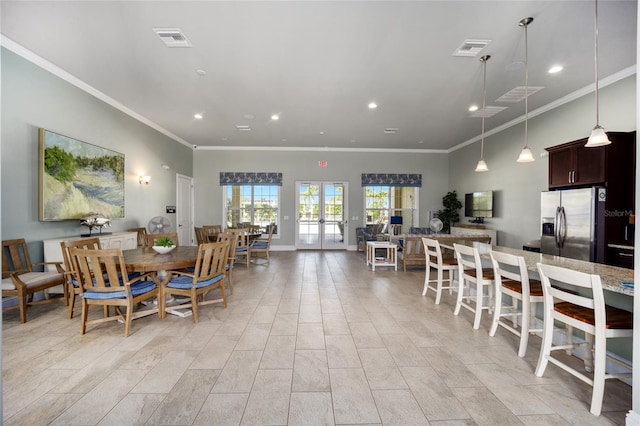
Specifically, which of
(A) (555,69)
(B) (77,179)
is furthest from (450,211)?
(B) (77,179)

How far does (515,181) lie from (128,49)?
7.14 m

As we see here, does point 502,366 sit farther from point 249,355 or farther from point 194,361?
point 194,361

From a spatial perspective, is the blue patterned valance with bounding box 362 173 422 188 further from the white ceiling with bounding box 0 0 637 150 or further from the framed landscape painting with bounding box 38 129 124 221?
the framed landscape painting with bounding box 38 129 124 221

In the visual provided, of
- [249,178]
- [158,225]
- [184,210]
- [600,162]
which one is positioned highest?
[249,178]

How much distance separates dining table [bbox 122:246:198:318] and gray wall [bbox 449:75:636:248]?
6064 millimetres

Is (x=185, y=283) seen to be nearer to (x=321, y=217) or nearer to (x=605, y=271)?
(x=605, y=271)

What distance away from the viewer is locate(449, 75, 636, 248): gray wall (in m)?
4.18

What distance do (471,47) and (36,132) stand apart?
561cm

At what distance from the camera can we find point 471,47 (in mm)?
→ 3496

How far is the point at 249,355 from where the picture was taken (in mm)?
2594

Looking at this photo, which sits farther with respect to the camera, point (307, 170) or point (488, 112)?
point (307, 170)

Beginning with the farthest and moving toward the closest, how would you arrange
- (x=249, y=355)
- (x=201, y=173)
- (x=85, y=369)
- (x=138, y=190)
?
(x=201, y=173) < (x=138, y=190) < (x=249, y=355) < (x=85, y=369)

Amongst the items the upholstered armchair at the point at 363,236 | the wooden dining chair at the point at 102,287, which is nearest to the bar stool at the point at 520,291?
the wooden dining chair at the point at 102,287

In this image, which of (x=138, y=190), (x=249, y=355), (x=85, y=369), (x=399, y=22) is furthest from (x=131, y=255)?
(x=399, y=22)
